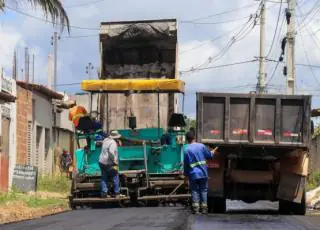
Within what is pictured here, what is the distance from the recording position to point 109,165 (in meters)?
15.4

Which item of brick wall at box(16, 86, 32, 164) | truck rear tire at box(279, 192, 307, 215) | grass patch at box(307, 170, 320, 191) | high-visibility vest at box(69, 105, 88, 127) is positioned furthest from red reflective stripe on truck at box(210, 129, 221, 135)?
grass patch at box(307, 170, 320, 191)

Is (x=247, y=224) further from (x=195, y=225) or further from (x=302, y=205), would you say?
(x=302, y=205)

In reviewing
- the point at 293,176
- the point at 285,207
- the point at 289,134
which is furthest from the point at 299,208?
the point at 289,134

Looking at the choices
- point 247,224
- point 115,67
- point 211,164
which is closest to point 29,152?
point 115,67

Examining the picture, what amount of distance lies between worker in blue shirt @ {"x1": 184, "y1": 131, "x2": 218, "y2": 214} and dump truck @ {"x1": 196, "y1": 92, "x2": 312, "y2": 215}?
13.7 inches

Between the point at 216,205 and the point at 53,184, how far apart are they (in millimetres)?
10914

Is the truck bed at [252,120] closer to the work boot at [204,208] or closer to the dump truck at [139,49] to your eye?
the work boot at [204,208]

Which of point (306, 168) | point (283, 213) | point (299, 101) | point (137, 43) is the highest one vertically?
point (137, 43)

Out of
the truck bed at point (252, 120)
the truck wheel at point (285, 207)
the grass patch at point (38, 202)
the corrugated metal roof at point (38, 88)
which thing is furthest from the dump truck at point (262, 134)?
the corrugated metal roof at point (38, 88)

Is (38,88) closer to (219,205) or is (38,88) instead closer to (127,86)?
(127,86)

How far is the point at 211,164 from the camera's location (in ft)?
46.0

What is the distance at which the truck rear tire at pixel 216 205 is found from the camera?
47.3 ft

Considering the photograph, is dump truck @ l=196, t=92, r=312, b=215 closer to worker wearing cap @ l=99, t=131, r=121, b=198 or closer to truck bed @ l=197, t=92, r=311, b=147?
truck bed @ l=197, t=92, r=311, b=147

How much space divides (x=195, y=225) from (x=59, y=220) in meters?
2.73
